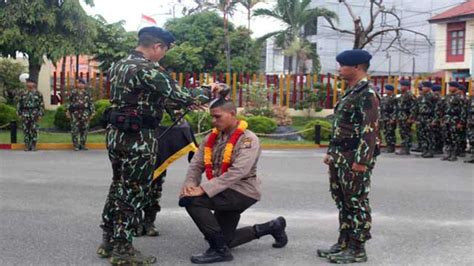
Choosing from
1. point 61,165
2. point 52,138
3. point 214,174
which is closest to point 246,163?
point 214,174

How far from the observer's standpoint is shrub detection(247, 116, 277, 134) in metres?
17.7

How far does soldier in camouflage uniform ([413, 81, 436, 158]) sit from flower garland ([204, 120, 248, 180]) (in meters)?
9.86

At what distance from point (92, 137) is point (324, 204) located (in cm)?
1014

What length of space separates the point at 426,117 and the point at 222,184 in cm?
1031

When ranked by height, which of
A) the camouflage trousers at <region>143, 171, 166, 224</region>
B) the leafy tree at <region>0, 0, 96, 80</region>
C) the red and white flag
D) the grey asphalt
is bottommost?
the grey asphalt

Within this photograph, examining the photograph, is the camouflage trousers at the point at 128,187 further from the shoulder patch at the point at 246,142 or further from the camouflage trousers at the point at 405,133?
the camouflage trousers at the point at 405,133

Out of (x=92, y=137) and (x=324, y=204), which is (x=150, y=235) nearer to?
(x=324, y=204)

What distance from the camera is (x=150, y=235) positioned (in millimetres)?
5953

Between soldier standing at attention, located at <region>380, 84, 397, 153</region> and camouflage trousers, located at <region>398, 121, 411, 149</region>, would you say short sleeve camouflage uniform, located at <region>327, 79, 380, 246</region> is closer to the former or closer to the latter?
camouflage trousers, located at <region>398, 121, 411, 149</region>

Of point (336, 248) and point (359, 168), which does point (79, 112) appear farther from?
point (359, 168)

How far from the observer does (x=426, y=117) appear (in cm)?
1417

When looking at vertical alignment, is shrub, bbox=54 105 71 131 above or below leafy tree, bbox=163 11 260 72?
below

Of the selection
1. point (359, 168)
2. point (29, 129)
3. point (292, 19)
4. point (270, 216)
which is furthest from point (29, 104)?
point (292, 19)

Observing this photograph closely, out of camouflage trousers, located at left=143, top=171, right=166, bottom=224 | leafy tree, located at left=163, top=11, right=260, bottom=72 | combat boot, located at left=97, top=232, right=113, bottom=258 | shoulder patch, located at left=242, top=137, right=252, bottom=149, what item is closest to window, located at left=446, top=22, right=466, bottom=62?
leafy tree, located at left=163, top=11, right=260, bottom=72
